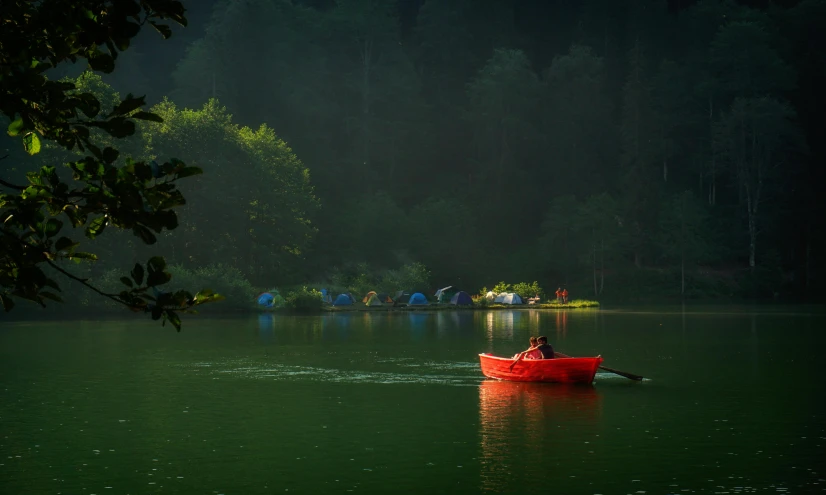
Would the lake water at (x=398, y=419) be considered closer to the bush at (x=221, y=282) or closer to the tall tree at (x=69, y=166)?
the tall tree at (x=69, y=166)

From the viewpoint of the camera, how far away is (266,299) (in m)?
81.8

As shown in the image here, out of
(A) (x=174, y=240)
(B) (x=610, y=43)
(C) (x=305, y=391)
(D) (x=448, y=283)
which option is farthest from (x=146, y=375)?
(B) (x=610, y=43)

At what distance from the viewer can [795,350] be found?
144 ft

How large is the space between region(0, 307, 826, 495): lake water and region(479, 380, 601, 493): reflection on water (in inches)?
3.1

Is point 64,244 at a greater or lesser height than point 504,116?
lesser

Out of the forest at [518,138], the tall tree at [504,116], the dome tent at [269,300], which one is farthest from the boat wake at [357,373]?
the tall tree at [504,116]

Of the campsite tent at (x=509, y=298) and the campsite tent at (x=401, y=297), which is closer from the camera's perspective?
the campsite tent at (x=401, y=297)

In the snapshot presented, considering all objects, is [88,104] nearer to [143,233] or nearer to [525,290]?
[143,233]

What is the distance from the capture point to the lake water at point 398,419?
18906mm

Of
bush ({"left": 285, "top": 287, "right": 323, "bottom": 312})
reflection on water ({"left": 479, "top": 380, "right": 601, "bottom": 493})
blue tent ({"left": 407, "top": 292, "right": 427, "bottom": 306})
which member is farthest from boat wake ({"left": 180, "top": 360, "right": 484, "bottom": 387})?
blue tent ({"left": 407, "top": 292, "right": 427, "bottom": 306})

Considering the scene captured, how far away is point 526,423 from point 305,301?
57.8 m

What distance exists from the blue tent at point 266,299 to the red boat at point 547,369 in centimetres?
4903

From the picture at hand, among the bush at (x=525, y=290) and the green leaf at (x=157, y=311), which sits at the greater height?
the bush at (x=525, y=290)

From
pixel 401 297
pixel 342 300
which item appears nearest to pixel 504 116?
pixel 401 297
